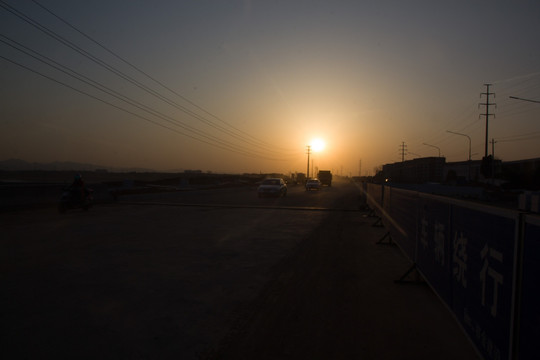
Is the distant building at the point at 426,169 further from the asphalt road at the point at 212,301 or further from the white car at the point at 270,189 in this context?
the asphalt road at the point at 212,301

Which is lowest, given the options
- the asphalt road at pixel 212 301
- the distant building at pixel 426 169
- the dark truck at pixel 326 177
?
the asphalt road at pixel 212 301

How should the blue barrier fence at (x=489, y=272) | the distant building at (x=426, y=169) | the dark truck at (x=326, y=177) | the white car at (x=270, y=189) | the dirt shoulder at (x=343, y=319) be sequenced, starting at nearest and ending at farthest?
the blue barrier fence at (x=489, y=272), the dirt shoulder at (x=343, y=319), the white car at (x=270, y=189), the dark truck at (x=326, y=177), the distant building at (x=426, y=169)

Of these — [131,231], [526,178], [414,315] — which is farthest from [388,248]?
[526,178]

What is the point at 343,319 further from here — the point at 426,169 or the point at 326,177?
the point at 426,169

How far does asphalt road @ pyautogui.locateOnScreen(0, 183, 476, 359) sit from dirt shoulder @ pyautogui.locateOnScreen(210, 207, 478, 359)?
2 centimetres

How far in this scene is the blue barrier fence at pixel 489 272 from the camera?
8.06ft

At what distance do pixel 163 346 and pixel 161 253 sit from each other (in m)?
5.06

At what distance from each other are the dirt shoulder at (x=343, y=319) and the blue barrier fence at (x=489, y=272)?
461 mm

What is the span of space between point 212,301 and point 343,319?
2.04 meters

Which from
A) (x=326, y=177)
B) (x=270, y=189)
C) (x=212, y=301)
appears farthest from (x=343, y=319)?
(x=326, y=177)

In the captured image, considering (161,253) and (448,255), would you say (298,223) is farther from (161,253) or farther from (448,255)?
(448,255)

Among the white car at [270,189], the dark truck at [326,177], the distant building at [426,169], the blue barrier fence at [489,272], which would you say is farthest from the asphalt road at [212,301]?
the distant building at [426,169]

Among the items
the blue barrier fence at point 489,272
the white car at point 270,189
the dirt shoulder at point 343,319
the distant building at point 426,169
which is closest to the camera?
the blue barrier fence at point 489,272

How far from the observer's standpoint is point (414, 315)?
4.97 metres
